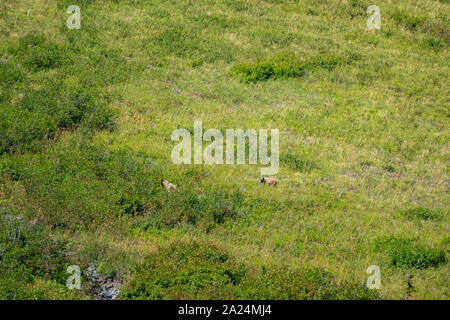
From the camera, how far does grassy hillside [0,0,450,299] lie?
40.9 feet

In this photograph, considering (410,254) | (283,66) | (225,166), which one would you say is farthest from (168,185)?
(283,66)

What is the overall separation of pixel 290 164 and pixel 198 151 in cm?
339

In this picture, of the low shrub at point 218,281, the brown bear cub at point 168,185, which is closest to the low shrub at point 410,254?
the low shrub at point 218,281

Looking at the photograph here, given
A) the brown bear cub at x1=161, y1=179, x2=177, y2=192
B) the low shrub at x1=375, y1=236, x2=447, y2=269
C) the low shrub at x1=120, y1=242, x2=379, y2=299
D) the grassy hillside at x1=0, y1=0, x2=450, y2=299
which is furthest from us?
the brown bear cub at x1=161, y1=179, x2=177, y2=192

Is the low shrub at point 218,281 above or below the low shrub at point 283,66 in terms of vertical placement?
below

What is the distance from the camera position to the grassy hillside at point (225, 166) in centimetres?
1248

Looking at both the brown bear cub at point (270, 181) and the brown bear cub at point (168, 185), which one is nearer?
the brown bear cub at point (168, 185)

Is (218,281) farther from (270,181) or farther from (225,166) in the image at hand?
(225,166)

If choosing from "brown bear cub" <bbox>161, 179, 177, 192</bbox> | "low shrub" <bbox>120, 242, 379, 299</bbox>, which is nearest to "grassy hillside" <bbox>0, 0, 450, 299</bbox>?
"low shrub" <bbox>120, 242, 379, 299</bbox>

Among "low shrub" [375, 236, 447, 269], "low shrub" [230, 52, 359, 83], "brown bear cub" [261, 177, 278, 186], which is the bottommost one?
"low shrub" [375, 236, 447, 269]

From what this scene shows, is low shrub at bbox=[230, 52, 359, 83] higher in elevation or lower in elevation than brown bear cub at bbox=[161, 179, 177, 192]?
higher

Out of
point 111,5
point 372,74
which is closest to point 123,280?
point 372,74

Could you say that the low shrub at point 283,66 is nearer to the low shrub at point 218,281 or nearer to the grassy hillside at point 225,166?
the grassy hillside at point 225,166

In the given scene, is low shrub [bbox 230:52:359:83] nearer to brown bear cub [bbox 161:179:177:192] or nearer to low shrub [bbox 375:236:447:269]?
brown bear cub [bbox 161:179:177:192]
